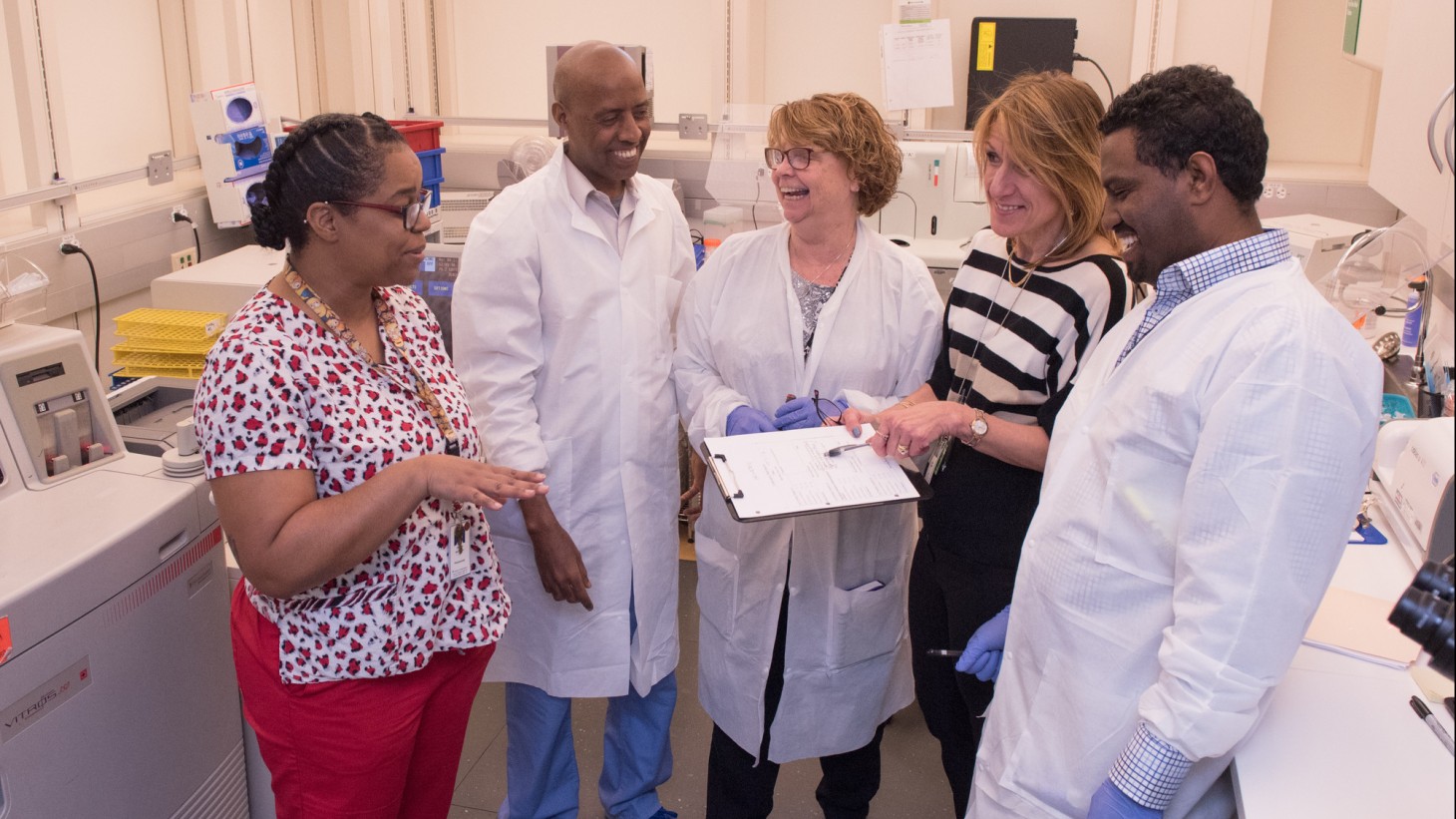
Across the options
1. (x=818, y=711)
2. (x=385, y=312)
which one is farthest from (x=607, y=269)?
(x=818, y=711)

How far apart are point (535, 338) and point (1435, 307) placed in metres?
2.23

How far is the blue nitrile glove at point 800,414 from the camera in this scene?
5.88ft

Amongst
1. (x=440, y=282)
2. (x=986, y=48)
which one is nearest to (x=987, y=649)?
(x=440, y=282)

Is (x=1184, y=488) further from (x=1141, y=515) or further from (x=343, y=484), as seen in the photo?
(x=343, y=484)

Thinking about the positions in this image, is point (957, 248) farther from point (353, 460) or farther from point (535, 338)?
point (353, 460)

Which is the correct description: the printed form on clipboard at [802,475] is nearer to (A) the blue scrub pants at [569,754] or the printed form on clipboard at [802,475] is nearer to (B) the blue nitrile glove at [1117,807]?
(B) the blue nitrile glove at [1117,807]

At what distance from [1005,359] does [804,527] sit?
44cm

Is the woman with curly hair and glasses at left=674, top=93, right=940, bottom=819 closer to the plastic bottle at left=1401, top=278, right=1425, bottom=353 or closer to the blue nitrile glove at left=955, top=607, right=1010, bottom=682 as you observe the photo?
the blue nitrile glove at left=955, top=607, right=1010, bottom=682

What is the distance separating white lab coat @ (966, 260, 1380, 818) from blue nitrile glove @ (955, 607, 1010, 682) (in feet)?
0.65

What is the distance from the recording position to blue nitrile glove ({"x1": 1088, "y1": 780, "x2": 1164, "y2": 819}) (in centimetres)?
113

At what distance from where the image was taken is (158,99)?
3.90m

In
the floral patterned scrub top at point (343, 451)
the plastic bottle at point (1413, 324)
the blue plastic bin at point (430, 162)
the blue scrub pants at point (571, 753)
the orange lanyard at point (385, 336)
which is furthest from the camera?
the blue plastic bin at point (430, 162)

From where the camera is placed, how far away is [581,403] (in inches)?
74.6

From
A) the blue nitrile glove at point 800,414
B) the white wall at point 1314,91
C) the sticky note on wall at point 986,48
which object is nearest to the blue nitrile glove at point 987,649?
the blue nitrile glove at point 800,414
